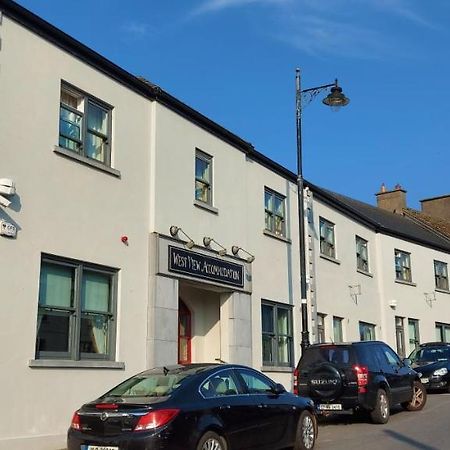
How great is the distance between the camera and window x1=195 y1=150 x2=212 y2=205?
640 inches

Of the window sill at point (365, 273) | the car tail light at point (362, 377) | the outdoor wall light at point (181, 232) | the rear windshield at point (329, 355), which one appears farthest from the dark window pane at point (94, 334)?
the window sill at point (365, 273)

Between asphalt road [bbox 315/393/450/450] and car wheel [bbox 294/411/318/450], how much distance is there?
0.48 meters

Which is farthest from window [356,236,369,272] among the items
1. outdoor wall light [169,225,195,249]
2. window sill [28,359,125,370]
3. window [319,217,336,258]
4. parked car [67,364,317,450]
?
parked car [67,364,317,450]

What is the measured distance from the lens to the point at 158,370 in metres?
9.72

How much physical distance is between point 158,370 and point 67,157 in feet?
15.5

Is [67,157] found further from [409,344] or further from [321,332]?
[409,344]

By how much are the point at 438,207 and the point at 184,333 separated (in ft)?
89.8

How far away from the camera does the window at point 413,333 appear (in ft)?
91.5

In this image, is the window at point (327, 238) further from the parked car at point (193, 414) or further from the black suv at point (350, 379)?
the parked car at point (193, 414)

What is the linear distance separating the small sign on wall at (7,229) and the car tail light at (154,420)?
4.37 metres

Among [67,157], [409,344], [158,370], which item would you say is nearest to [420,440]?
[158,370]

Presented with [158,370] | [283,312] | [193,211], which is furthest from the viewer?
[283,312]

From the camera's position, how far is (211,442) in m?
8.34

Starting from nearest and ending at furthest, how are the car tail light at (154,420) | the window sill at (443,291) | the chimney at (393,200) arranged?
the car tail light at (154,420)
the window sill at (443,291)
the chimney at (393,200)
